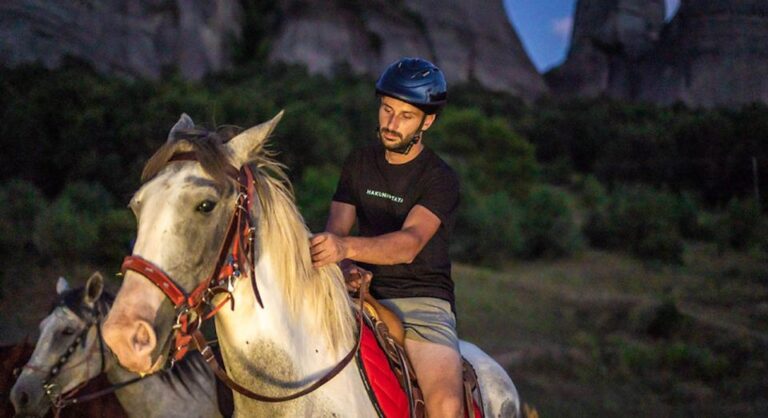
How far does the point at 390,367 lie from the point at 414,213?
0.71 metres

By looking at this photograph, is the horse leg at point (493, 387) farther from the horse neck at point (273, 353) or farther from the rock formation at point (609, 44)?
the rock formation at point (609, 44)

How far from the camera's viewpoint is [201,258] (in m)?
Answer: 2.64

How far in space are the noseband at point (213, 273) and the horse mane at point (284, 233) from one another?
0.18ft

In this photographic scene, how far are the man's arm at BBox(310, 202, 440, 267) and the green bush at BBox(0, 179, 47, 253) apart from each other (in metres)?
10.9

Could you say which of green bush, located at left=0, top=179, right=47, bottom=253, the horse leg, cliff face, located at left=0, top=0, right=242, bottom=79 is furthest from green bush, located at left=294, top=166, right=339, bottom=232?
the horse leg

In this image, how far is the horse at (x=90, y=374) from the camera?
5430mm

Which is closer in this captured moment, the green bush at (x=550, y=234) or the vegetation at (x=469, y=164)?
the vegetation at (x=469, y=164)

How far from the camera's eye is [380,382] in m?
3.25

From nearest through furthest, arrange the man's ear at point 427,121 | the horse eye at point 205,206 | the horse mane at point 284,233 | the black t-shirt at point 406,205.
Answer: the horse eye at point 205,206
the horse mane at point 284,233
the black t-shirt at point 406,205
the man's ear at point 427,121

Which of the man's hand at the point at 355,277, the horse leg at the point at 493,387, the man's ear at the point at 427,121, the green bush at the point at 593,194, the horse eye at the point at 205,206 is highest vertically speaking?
the man's ear at the point at 427,121

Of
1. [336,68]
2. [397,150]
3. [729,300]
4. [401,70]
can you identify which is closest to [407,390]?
[397,150]

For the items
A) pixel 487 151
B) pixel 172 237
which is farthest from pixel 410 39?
pixel 172 237

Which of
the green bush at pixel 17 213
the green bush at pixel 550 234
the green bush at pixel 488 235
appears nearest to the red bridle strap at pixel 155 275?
the green bush at pixel 17 213

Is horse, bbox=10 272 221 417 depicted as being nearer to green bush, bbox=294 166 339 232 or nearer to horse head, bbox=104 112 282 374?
horse head, bbox=104 112 282 374
